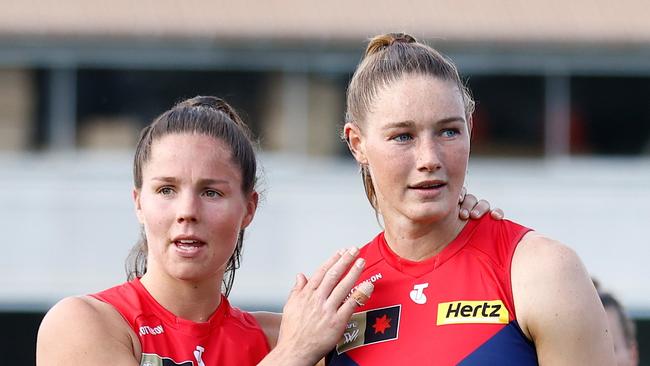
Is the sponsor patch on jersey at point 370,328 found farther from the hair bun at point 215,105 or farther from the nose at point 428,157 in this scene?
the hair bun at point 215,105

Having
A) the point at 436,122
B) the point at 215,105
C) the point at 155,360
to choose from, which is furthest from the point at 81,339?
the point at 436,122

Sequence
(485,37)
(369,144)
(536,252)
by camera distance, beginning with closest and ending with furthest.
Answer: (536,252) < (369,144) < (485,37)

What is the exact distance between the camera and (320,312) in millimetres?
3916

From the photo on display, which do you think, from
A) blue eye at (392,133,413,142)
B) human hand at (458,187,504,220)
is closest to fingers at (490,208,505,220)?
human hand at (458,187,504,220)

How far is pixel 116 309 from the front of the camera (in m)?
3.99

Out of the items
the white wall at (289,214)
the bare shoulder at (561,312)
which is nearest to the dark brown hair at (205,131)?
the bare shoulder at (561,312)

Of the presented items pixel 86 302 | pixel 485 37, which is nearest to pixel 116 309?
pixel 86 302

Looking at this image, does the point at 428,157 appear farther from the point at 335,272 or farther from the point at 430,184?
the point at 335,272

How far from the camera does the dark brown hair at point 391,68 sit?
3898mm

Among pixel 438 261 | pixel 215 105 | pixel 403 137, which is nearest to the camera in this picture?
pixel 403 137

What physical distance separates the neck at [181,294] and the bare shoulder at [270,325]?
10.6 inches

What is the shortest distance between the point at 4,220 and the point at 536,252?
12.3 metres

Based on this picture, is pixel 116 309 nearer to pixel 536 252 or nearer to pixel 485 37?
pixel 536 252

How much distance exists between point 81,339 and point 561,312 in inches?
55.5
